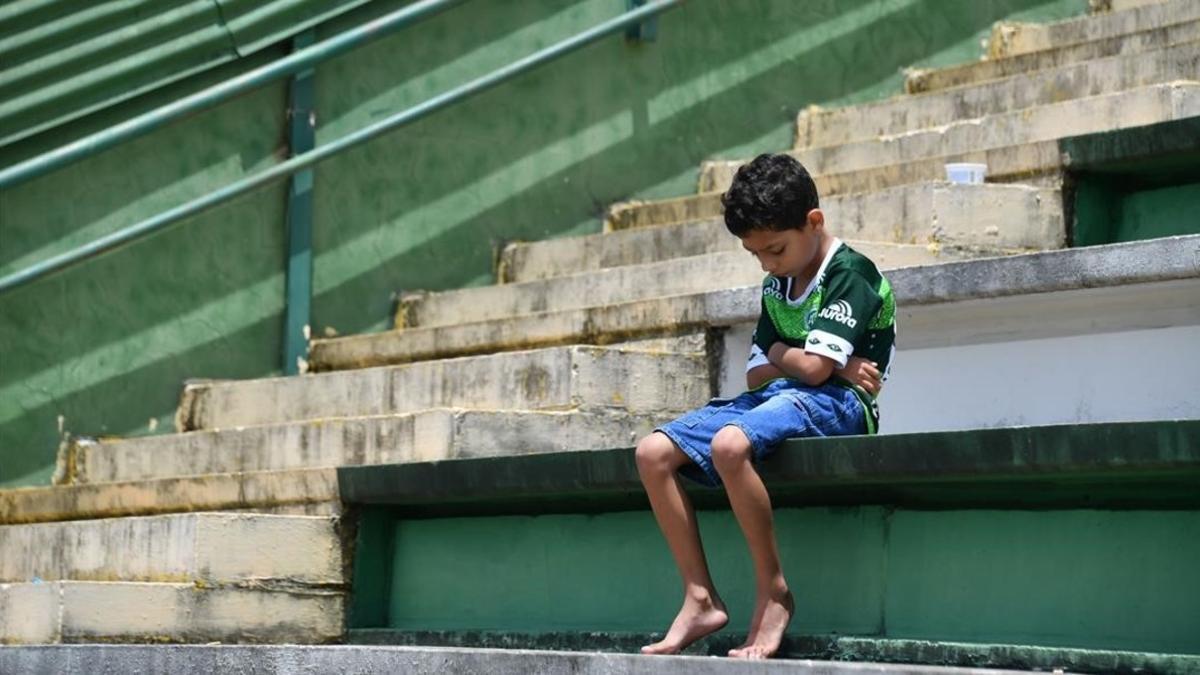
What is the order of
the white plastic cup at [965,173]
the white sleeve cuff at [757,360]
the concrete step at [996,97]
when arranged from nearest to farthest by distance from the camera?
the white sleeve cuff at [757,360] → the white plastic cup at [965,173] → the concrete step at [996,97]

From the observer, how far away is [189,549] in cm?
609

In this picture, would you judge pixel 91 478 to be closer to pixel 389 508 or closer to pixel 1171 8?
pixel 389 508

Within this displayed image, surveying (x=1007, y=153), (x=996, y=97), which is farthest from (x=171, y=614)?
(x=996, y=97)

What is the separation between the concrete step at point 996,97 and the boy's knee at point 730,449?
3230 mm

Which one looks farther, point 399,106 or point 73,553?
point 399,106

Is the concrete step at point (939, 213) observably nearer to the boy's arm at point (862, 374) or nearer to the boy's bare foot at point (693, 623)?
the boy's arm at point (862, 374)

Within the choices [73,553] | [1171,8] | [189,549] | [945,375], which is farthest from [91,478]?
[1171,8]

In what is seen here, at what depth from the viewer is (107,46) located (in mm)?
7688

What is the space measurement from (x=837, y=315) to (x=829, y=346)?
75 millimetres

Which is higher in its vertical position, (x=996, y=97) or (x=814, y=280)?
(x=996, y=97)

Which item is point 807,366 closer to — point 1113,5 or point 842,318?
point 842,318

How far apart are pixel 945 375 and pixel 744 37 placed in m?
3.48

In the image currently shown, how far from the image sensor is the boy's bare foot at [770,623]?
4758 mm

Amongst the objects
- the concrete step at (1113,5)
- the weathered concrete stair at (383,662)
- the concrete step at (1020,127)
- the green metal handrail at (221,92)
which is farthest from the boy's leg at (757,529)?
the concrete step at (1113,5)
